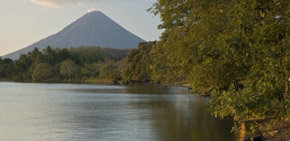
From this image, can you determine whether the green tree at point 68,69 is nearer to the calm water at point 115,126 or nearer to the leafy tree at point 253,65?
the calm water at point 115,126

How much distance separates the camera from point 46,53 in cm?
13988

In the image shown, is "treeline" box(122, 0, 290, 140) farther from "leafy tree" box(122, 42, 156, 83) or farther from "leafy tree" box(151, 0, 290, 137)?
"leafy tree" box(122, 42, 156, 83)

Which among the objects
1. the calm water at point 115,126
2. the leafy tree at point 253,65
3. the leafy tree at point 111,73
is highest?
the leafy tree at point 111,73

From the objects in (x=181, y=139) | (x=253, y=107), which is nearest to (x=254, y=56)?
(x=253, y=107)

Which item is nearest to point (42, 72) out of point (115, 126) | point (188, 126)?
point (115, 126)

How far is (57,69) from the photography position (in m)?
126

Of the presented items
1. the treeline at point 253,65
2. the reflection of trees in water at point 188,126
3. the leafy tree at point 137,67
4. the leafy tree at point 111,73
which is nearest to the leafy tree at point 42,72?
the leafy tree at point 111,73

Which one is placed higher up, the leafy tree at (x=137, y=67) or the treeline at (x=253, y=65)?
the leafy tree at (x=137, y=67)

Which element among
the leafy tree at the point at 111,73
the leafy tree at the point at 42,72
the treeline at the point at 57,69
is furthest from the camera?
the leafy tree at the point at 42,72

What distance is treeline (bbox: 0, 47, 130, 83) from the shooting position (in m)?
111

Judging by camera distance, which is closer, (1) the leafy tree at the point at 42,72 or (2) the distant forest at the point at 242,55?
(2) the distant forest at the point at 242,55

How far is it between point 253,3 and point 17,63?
13337 centimetres

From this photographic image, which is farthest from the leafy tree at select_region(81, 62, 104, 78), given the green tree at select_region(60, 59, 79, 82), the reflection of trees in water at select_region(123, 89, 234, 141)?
the reflection of trees in water at select_region(123, 89, 234, 141)

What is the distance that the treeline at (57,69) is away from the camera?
110919 millimetres
